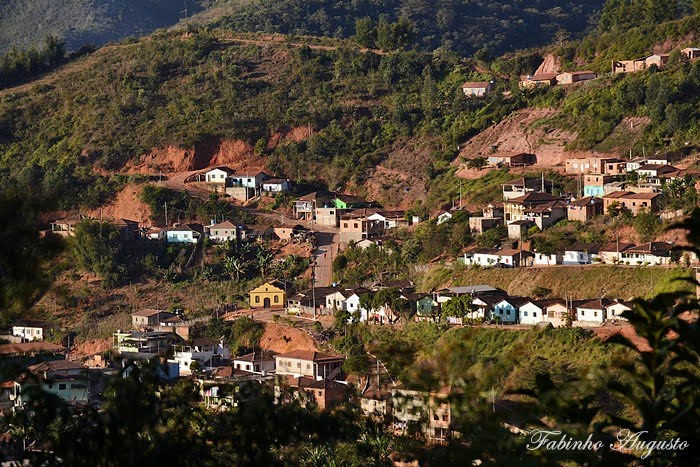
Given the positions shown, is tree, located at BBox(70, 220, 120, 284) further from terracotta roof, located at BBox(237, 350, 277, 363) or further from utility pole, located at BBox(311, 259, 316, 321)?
terracotta roof, located at BBox(237, 350, 277, 363)

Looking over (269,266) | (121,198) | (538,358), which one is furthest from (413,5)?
(538,358)

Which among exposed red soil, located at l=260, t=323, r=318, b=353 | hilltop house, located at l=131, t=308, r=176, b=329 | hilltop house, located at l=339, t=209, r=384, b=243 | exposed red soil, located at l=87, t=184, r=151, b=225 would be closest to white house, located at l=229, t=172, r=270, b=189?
exposed red soil, located at l=87, t=184, r=151, b=225

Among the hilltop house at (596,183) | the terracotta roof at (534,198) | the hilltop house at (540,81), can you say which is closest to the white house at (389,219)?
the terracotta roof at (534,198)

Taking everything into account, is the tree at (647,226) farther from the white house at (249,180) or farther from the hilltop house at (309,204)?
the white house at (249,180)

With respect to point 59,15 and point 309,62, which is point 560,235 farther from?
point 59,15

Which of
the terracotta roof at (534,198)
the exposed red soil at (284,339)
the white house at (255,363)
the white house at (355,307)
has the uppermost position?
the terracotta roof at (534,198)

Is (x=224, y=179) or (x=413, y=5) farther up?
(x=413, y=5)
